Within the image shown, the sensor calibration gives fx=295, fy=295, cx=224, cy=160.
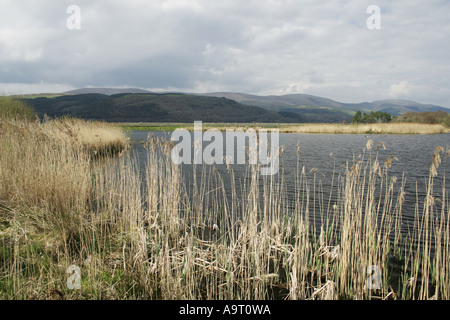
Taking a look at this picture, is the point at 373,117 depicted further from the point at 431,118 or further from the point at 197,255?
the point at 197,255

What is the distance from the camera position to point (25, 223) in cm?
452

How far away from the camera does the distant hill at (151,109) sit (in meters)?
92.1

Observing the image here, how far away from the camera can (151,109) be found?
10288 cm

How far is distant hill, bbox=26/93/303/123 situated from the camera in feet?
302

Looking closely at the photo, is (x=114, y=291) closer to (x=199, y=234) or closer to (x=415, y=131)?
(x=199, y=234)

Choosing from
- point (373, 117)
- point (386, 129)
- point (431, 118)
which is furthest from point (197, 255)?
point (373, 117)

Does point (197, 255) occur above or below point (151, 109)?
below

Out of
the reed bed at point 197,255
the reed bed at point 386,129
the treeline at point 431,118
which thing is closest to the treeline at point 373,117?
the treeline at point 431,118

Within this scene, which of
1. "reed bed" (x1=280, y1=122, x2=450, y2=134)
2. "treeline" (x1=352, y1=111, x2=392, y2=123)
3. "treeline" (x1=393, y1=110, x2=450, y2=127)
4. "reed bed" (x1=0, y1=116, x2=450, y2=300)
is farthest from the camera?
"treeline" (x1=352, y1=111, x2=392, y2=123)

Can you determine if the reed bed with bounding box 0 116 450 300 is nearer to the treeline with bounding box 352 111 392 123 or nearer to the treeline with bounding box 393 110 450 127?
the treeline with bounding box 393 110 450 127

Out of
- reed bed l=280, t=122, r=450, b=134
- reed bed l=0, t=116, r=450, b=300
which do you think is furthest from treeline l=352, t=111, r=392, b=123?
reed bed l=0, t=116, r=450, b=300

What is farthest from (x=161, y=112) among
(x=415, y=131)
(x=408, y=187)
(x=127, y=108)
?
(x=408, y=187)
